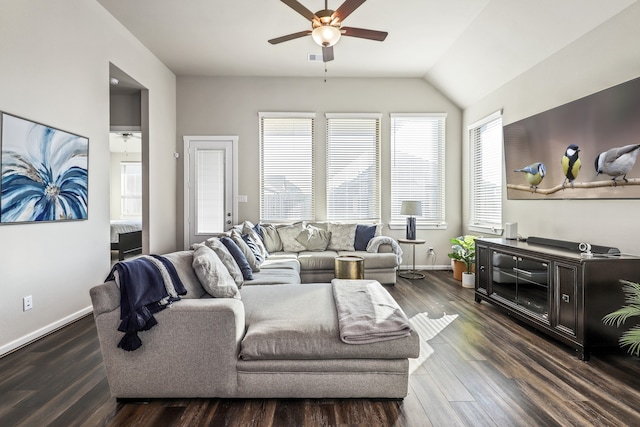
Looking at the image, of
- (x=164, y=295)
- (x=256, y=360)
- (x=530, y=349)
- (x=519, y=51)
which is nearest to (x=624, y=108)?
(x=519, y=51)

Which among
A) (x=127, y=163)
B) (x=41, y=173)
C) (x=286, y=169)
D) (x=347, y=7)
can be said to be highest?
(x=347, y=7)

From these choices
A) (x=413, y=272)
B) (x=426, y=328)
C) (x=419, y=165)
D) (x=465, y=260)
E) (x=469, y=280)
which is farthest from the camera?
(x=419, y=165)

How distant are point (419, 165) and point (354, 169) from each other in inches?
45.8

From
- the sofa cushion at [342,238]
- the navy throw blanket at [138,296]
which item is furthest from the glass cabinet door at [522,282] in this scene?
the navy throw blanket at [138,296]

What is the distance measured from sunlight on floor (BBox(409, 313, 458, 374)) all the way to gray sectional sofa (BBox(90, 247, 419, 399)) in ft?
2.23

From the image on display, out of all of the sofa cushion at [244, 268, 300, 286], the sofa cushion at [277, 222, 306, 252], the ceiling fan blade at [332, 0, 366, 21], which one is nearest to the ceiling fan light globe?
the ceiling fan blade at [332, 0, 366, 21]

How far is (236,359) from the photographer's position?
6.75 feet

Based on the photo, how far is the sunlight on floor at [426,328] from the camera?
277cm

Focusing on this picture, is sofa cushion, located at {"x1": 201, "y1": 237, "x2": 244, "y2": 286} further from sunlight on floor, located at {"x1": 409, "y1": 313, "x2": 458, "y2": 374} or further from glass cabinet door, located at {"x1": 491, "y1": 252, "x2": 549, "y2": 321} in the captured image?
glass cabinet door, located at {"x1": 491, "y1": 252, "x2": 549, "y2": 321}

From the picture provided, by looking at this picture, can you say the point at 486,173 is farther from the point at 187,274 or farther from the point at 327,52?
the point at 187,274

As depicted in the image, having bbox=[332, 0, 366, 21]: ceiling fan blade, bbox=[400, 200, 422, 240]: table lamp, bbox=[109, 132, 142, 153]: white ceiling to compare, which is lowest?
bbox=[400, 200, 422, 240]: table lamp

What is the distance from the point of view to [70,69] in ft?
11.3

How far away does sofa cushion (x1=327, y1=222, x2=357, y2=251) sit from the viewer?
5.53 metres

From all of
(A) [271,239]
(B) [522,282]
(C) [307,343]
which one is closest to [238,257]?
(C) [307,343]
